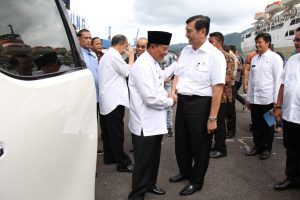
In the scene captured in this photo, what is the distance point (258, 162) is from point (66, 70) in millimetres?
4074

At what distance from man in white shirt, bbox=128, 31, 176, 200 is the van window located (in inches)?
63.4

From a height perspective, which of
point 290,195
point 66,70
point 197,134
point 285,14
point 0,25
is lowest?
point 290,195

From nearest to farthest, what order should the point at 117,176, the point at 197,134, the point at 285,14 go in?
the point at 197,134, the point at 117,176, the point at 285,14

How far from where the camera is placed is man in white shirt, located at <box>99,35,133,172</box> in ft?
15.6

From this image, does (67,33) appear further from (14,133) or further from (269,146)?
(269,146)

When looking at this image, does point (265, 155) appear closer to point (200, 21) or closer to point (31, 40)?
point (200, 21)

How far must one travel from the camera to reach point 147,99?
3514 millimetres

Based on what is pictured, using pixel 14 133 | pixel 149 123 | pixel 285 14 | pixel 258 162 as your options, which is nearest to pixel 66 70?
pixel 14 133

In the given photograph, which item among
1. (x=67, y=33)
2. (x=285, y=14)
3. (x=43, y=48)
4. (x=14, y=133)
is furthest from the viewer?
(x=285, y=14)

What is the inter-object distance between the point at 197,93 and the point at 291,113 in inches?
42.5

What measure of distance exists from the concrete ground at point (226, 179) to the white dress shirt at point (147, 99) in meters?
0.89

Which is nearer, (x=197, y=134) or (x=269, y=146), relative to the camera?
(x=197, y=134)

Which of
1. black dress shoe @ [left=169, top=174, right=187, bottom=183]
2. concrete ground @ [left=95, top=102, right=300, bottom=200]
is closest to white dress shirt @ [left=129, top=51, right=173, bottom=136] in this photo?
concrete ground @ [left=95, top=102, right=300, bottom=200]

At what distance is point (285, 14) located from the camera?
3962cm
